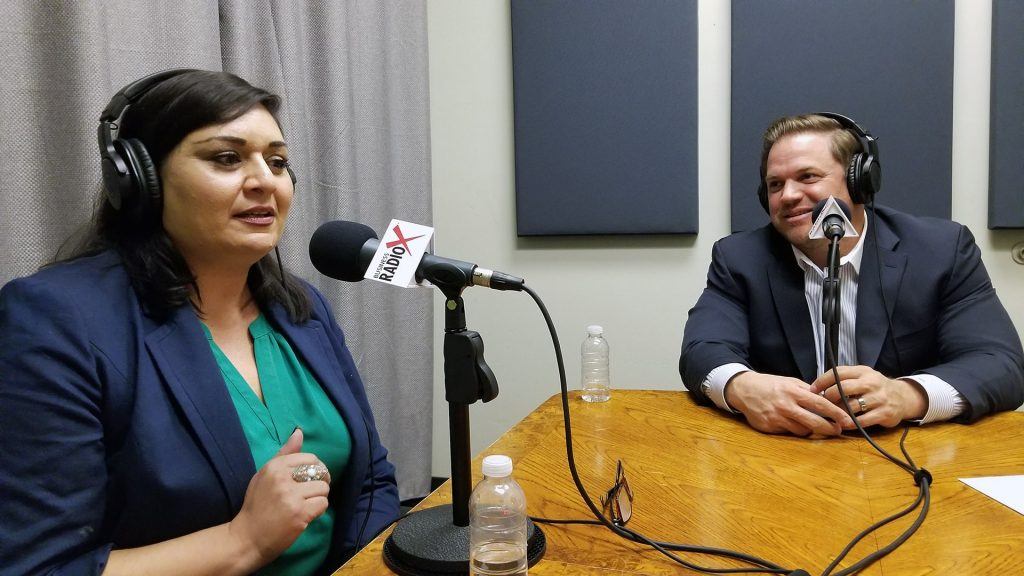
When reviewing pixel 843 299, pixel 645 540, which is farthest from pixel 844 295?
pixel 645 540

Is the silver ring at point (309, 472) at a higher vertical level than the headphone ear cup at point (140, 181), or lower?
lower

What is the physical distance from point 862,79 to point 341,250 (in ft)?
6.97

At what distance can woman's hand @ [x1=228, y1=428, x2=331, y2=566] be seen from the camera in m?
0.99

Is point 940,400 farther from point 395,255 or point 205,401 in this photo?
point 205,401

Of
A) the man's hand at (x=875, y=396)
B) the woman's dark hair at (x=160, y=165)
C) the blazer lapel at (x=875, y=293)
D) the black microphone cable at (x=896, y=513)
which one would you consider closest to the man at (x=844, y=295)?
the blazer lapel at (x=875, y=293)

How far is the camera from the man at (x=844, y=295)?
5.24 ft

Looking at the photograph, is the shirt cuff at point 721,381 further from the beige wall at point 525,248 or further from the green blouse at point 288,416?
the beige wall at point 525,248

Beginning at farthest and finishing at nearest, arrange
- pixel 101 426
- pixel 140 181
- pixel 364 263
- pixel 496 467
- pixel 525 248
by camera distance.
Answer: pixel 525 248
pixel 140 181
pixel 101 426
pixel 364 263
pixel 496 467

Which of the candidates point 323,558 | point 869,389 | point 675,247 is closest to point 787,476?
point 869,389

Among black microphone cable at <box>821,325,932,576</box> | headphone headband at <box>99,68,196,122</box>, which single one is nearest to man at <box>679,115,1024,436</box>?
black microphone cable at <box>821,325,932,576</box>

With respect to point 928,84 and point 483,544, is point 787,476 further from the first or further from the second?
point 928,84

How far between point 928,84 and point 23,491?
2.57m

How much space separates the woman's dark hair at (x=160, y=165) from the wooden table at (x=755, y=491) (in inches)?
20.3

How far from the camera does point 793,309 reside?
69.8 inches
